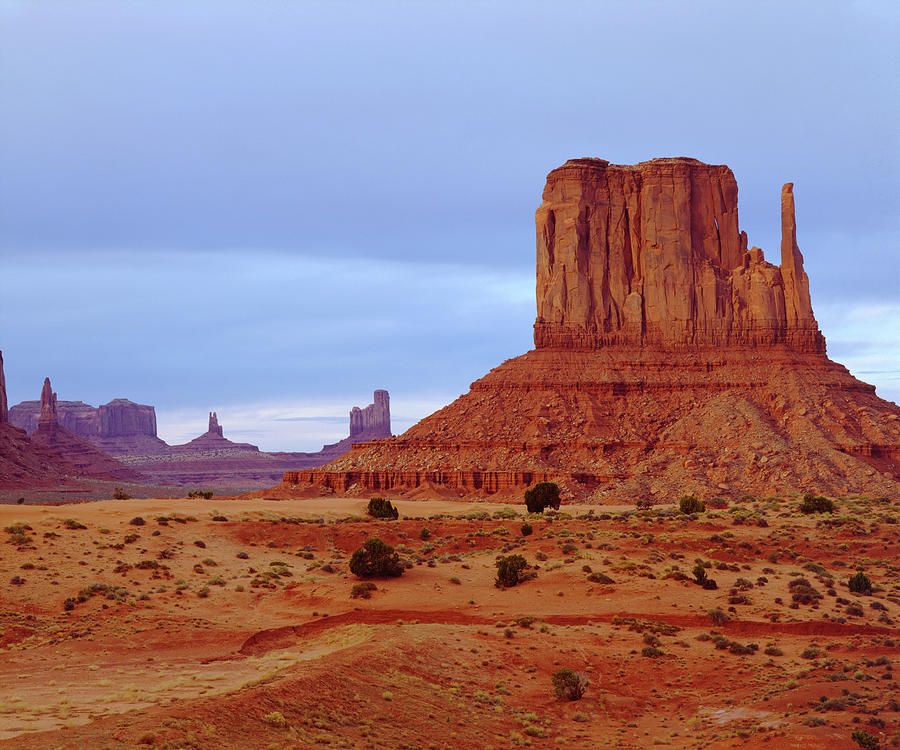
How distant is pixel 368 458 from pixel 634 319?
2858 centimetres

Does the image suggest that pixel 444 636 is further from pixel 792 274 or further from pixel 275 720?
pixel 792 274

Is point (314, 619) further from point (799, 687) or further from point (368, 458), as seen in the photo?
point (368, 458)

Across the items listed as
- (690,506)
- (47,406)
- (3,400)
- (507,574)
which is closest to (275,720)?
(507,574)

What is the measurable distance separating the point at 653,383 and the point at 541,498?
34.8 metres

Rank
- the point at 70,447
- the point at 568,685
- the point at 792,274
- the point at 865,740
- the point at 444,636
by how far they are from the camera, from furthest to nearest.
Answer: the point at 70,447
the point at 792,274
the point at 444,636
the point at 568,685
the point at 865,740

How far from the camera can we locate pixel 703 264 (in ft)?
325

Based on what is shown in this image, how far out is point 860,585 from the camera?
1328 inches

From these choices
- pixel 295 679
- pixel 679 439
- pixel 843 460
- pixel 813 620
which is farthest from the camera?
pixel 679 439

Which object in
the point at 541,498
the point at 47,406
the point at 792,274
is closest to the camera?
the point at 541,498

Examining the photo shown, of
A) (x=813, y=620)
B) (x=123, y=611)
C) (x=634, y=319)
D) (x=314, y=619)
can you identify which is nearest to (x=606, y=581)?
(x=813, y=620)

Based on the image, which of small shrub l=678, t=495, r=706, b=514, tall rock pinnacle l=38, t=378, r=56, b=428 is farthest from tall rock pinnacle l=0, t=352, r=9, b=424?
small shrub l=678, t=495, r=706, b=514

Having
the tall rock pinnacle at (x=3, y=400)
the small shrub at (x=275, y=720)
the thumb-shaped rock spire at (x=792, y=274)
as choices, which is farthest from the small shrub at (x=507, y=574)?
the tall rock pinnacle at (x=3, y=400)

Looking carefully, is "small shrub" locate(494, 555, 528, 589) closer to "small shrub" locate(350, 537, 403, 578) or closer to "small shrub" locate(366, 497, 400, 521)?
"small shrub" locate(350, 537, 403, 578)

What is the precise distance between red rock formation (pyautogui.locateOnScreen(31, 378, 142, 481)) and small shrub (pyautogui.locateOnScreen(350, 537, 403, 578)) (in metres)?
145
